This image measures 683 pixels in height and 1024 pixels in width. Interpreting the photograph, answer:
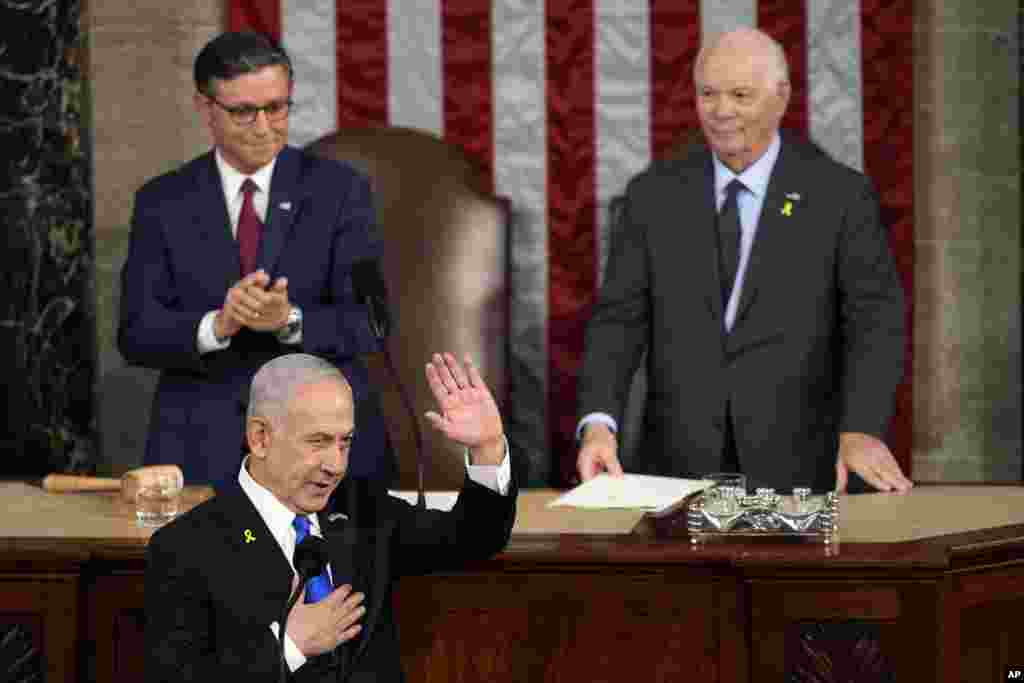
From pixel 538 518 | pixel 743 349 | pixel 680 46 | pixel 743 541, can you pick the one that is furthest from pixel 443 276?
pixel 743 541

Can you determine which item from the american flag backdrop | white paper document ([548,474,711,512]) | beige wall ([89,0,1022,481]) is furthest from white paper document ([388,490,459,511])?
beige wall ([89,0,1022,481])

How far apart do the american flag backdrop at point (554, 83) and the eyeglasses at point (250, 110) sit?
1.70 meters

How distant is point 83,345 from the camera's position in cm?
627

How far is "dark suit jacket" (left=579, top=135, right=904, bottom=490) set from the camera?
193 inches

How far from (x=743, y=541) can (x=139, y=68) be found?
3284 millimetres

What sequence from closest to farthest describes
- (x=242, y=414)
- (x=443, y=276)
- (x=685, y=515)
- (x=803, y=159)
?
(x=685, y=515) → (x=242, y=414) → (x=803, y=159) → (x=443, y=276)

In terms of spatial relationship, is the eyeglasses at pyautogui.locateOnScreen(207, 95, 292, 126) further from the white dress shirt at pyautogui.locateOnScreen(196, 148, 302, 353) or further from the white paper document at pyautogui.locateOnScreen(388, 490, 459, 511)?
the white paper document at pyautogui.locateOnScreen(388, 490, 459, 511)

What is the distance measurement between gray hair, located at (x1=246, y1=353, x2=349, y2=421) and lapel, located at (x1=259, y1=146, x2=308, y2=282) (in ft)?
4.61

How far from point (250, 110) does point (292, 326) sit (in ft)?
1.68

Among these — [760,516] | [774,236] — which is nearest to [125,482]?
[760,516]

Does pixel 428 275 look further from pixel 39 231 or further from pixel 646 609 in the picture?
pixel 646 609

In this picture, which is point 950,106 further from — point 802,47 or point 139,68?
point 139,68

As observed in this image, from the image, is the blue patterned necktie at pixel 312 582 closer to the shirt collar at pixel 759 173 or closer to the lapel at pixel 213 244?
the lapel at pixel 213 244

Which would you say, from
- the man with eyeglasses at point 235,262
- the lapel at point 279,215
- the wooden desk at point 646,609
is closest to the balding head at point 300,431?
the wooden desk at point 646,609
